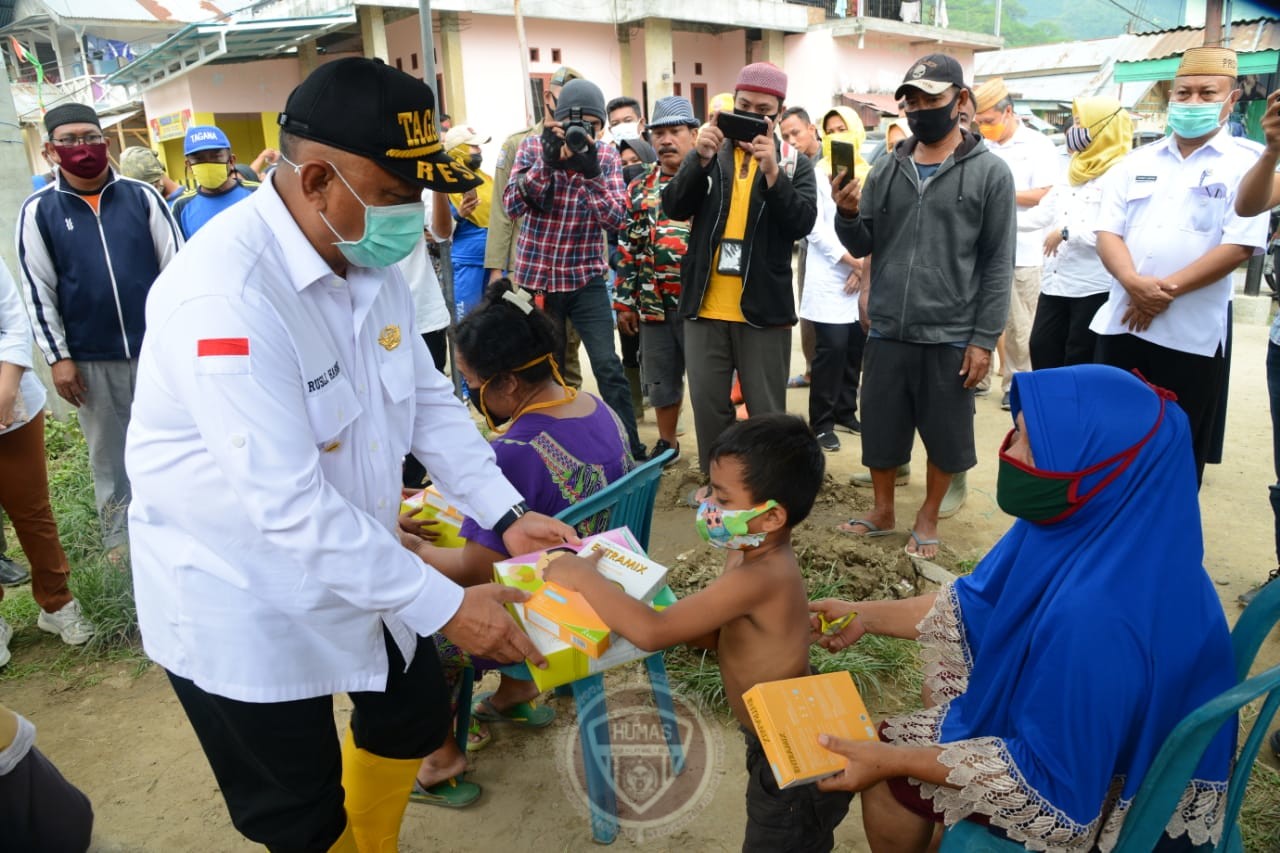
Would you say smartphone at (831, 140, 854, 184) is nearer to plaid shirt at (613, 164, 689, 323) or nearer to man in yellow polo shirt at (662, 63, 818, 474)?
man in yellow polo shirt at (662, 63, 818, 474)

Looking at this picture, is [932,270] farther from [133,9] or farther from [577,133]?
[133,9]

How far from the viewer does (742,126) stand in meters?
4.10

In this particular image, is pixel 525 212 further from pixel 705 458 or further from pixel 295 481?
pixel 295 481

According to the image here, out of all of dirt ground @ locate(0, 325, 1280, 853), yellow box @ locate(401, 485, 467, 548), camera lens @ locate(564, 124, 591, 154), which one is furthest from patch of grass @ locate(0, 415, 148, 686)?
camera lens @ locate(564, 124, 591, 154)

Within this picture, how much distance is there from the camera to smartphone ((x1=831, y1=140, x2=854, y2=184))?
375 cm

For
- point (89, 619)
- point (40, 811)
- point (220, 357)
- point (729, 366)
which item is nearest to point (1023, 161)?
point (729, 366)

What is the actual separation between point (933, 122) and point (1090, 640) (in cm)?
284

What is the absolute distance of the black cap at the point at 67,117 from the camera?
3.83m

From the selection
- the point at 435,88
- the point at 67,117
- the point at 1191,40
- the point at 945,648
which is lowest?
the point at 945,648

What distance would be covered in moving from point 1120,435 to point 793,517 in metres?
0.74

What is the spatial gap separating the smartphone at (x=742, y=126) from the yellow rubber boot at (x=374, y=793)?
3135 millimetres

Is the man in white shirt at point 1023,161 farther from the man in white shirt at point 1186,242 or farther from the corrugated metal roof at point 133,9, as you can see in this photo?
the corrugated metal roof at point 133,9

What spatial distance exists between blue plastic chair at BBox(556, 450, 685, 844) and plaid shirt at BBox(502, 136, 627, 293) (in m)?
2.67

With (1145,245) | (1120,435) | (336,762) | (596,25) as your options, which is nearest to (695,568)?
(336,762)
